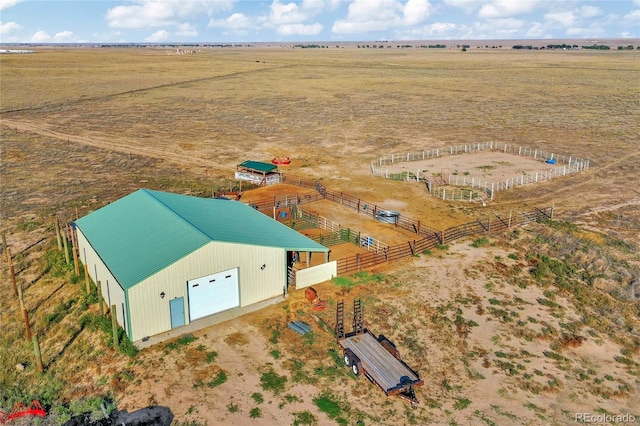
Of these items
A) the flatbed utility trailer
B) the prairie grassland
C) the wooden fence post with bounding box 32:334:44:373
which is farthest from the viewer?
the prairie grassland

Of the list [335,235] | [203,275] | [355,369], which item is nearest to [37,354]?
[203,275]

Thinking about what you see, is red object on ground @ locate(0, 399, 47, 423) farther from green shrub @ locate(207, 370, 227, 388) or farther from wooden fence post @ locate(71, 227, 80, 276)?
wooden fence post @ locate(71, 227, 80, 276)

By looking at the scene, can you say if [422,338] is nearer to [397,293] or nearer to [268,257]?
[397,293]

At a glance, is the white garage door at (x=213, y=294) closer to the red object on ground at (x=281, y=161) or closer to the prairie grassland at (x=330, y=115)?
the prairie grassland at (x=330, y=115)

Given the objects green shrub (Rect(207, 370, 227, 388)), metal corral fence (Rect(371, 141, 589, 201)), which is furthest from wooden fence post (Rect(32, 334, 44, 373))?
metal corral fence (Rect(371, 141, 589, 201))

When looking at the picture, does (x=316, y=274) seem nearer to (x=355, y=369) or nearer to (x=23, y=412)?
(x=355, y=369)

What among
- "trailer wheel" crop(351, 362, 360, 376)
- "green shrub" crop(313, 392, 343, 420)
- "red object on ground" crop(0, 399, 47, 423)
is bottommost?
"red object on ground" crop(0, 399, 47, 423)
